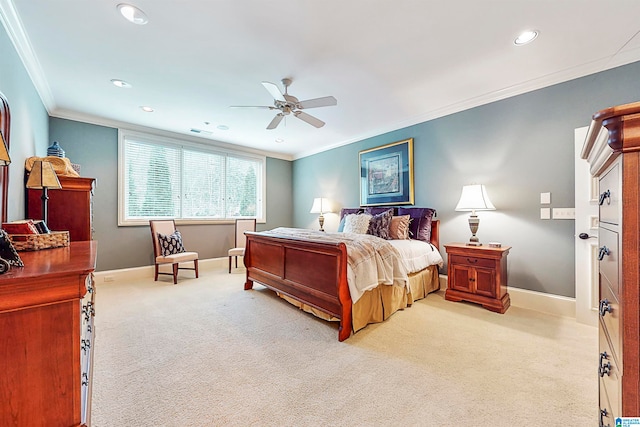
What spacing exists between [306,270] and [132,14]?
2.59 meters

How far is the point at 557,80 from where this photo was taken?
9.29 feet

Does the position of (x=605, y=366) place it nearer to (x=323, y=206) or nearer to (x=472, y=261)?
(x=472, y=261)

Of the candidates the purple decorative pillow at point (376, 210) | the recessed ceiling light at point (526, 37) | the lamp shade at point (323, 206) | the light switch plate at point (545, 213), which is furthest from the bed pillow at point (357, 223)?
the recessed ceiling light at point (526, 37)

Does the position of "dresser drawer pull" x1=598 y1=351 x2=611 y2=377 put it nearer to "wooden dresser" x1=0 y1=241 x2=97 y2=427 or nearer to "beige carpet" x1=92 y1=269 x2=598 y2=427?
"beige carpet" x1=92 y1=269 x2=598 y2=427

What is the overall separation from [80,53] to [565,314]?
5.48 m

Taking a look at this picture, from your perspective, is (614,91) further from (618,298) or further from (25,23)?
(25,23)

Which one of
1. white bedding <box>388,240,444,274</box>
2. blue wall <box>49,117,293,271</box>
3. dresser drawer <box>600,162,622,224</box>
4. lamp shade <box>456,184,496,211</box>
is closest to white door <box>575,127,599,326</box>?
lamp shade <box>456,184,496,211</box>

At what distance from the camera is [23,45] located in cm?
231

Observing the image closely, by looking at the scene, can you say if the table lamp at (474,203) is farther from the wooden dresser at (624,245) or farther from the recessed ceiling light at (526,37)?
the wooden dresser at (624,245)

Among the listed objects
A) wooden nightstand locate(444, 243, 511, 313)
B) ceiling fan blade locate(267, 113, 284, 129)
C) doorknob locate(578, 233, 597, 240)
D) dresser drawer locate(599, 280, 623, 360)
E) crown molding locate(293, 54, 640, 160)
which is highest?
crown molding locate(293, 54, 640, 160)

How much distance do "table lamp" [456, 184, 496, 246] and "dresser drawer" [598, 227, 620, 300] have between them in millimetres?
2294

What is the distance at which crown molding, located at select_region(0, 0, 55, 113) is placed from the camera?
6.41ft

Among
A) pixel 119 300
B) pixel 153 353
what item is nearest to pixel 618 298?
pixel 153 353

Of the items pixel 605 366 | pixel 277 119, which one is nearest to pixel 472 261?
pixel 605 366
